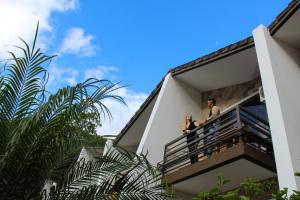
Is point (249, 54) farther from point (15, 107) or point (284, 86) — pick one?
point (15, 107)

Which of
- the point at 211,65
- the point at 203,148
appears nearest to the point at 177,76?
the point at 211,65

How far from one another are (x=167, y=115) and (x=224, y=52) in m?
2.40

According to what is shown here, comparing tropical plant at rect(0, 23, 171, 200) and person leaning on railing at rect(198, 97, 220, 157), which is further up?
person leaning on railing at rect(198, 97, 220, 157)

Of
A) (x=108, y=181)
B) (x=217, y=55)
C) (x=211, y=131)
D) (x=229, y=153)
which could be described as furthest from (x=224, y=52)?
(x=108, y=181)

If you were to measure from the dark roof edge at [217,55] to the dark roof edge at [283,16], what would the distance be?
2.50 ft

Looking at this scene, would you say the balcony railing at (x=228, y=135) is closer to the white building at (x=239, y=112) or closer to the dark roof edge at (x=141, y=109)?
the white building at (x=239, y=112)

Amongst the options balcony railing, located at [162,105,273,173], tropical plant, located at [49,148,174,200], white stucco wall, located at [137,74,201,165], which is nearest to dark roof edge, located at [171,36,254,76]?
white stucco wall, located at [137,74,201,165]

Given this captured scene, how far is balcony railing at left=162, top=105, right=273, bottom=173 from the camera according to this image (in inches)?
344

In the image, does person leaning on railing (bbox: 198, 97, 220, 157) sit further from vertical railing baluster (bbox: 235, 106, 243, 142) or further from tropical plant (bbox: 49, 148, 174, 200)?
tropical plant (bbox: 49, 148, 174, 200)

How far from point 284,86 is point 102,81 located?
4.62 metres

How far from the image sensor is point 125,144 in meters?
16.9

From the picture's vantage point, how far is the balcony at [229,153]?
8.59 metres

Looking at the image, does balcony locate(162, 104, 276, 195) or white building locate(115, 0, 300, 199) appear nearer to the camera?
white building locate(115, 0, 300, 199)

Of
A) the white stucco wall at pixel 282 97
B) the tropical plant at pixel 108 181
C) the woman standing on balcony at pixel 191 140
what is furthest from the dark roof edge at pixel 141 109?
the tropical plant at pixel 108 181
